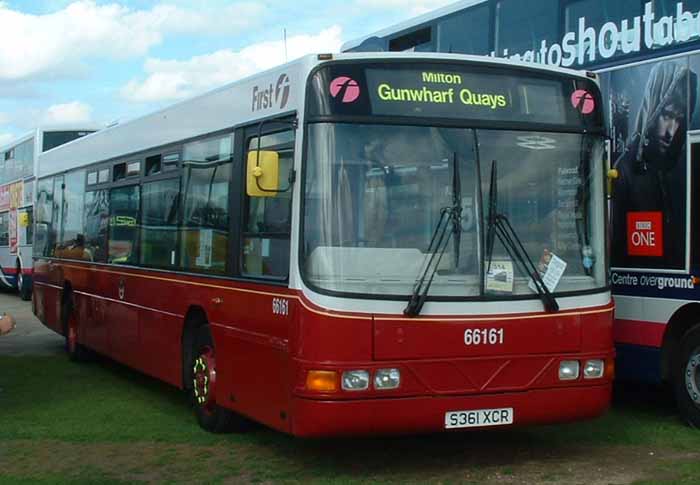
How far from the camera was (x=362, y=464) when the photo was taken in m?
8.12

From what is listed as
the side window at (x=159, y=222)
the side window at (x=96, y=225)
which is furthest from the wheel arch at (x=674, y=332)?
the side window at (x=96, y=225)

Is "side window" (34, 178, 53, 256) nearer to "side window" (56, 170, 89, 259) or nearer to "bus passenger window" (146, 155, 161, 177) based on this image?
"side window" (56, 170, 89, 259)

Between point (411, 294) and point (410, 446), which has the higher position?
point (411, 294)

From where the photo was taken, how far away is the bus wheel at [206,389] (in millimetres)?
9211

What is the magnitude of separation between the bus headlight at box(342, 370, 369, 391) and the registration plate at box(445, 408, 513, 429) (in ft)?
2.09

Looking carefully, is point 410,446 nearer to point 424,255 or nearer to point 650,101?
point 424,255

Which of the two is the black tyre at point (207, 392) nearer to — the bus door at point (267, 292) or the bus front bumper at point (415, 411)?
the bus door at point (267, 292)

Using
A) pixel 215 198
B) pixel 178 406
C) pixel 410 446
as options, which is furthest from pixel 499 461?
pixel 178 406

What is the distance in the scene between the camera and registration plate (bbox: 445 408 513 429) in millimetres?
7363

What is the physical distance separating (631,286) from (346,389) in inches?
142

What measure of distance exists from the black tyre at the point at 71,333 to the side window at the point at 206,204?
16.1 ft

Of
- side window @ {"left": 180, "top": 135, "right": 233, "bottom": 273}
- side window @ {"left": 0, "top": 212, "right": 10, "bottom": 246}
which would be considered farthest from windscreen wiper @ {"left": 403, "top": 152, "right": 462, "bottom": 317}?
side window @ {"left": 0, "top": 212, "right": 10, "bottom": 246}

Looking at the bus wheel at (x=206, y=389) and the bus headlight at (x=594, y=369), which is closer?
the bus headlight at (x=594, y=369)

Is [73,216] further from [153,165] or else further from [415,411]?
[415,411]
